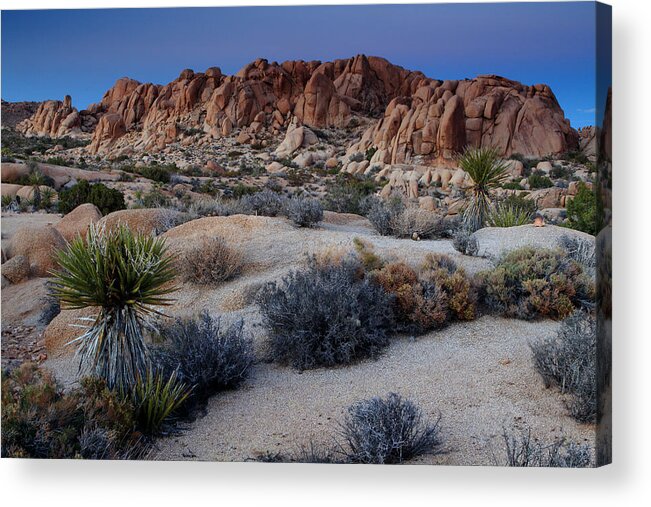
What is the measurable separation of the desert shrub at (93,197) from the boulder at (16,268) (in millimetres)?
1270

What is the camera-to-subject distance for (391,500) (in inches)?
218

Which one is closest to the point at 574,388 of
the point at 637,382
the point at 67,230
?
the point at 637,382

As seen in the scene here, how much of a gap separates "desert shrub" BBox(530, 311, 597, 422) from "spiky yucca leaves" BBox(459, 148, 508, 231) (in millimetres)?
3825

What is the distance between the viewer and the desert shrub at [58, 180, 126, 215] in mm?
8273

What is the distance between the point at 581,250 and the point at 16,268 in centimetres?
634

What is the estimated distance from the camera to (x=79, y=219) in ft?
27.1

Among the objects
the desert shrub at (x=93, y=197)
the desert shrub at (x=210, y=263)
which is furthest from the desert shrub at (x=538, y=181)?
the desert shrub at (x=93, y=197)

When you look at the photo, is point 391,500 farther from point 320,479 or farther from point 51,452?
point 51,452

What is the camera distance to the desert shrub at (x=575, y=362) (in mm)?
5613

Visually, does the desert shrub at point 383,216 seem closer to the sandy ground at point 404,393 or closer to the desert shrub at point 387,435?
the sandy ground at point 404,393

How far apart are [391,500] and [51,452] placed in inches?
126

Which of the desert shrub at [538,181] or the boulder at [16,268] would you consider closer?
the boulder at [16,268]

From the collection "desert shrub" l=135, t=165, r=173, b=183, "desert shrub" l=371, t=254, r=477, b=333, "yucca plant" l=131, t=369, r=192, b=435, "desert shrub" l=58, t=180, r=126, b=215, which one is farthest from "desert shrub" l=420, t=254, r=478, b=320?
"desert shrub" l=58, t=180, r=126, b=215

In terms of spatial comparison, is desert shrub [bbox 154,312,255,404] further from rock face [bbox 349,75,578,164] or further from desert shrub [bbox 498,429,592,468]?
rock face [bbox 349,75,578,164]
